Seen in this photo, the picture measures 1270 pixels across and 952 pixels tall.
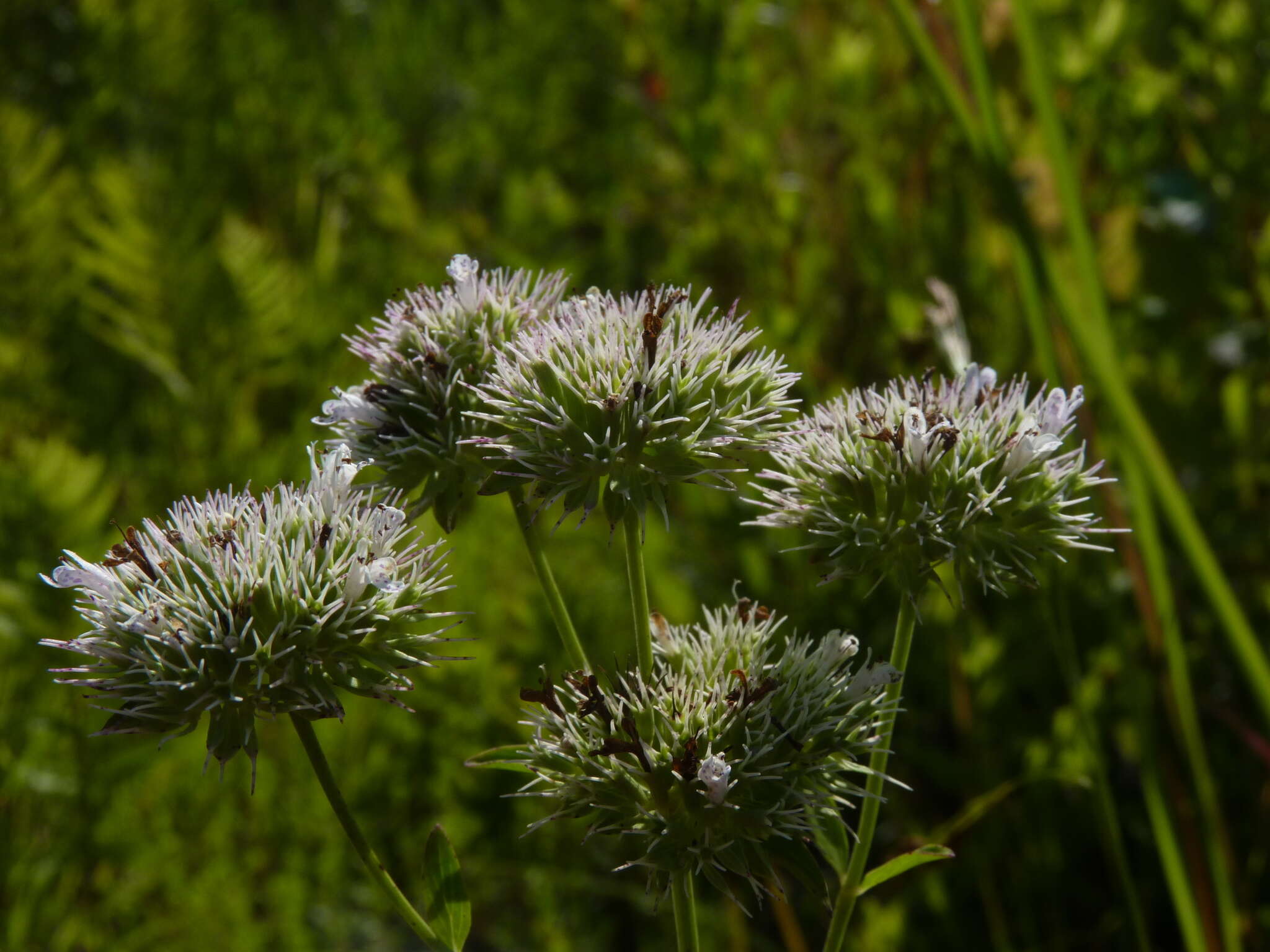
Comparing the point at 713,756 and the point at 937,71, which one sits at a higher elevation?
the point at 937,71

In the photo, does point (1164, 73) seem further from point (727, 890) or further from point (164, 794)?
point (164, 794)

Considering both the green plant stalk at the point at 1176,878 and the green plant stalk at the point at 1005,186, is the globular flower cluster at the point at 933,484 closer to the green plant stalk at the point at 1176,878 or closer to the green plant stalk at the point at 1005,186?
the green plant stalk at the point at 1005,186

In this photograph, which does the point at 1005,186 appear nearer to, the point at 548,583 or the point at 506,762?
the point at 548,583

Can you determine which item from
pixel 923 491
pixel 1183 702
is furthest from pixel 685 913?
pixel 1183 702

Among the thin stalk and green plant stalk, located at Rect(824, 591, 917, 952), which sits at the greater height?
the thin stalk

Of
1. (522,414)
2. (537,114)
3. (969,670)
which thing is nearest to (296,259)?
(537,114)

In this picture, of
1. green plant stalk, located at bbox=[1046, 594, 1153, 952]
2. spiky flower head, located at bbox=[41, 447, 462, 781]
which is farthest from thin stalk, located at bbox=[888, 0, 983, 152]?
spiky flower head, located at bbox=[41, 447, 462, 781]

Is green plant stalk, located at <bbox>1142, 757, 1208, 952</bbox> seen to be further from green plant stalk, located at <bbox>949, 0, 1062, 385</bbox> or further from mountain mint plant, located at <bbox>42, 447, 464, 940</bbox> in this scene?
mountain mint plant, located at <bbox>42, 447, 464, 940</bbox>

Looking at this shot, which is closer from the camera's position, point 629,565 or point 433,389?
point 629,565
